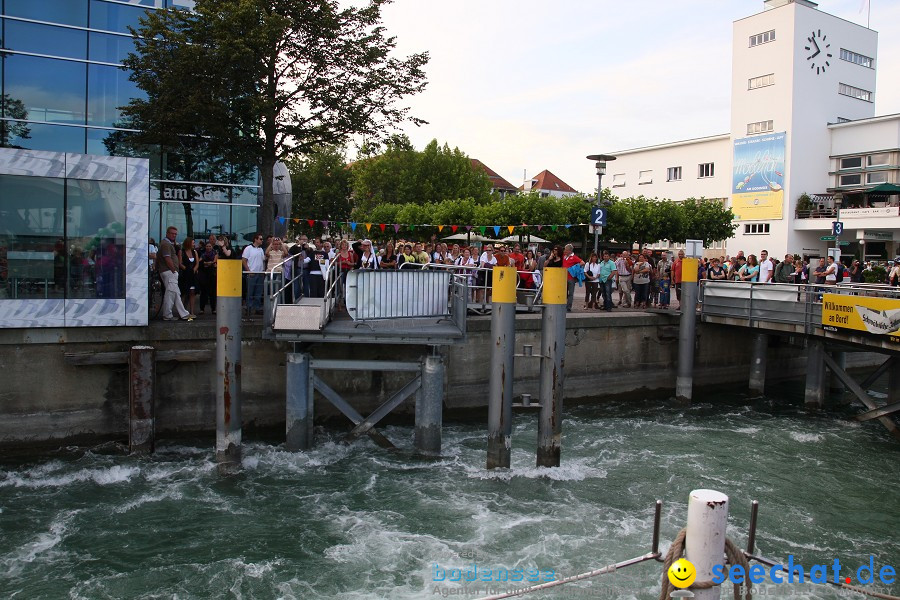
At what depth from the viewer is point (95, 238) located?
1066cm

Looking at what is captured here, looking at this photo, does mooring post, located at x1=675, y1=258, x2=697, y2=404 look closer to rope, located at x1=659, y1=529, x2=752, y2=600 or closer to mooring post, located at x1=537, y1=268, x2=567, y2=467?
Answer: mooring post, located at x1=537, y1=268, x2=567, y2=467

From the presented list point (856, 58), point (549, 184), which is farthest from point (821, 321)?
point (549, 184)

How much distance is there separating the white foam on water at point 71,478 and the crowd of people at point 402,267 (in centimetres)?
290

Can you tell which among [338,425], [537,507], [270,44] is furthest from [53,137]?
[537,507]

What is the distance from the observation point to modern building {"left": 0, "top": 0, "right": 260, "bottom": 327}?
10.3 meters

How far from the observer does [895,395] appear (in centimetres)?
1413

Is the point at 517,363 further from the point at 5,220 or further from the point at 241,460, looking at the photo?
the point at 5,220

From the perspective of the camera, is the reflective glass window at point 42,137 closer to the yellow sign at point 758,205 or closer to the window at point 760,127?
the yellow sign at point 758,205

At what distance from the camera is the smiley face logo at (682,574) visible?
142 inches

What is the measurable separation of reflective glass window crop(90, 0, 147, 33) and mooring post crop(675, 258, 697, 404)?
49.8 feet

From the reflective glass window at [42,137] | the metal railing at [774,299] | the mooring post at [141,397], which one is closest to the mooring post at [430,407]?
the mooring post at [141,397]

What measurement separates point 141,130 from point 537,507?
15341 millimetres

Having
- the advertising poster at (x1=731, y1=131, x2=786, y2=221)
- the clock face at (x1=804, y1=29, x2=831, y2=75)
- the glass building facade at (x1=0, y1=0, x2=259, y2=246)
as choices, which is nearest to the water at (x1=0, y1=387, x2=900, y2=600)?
the glass building facade at (x1=0, y1=0, x2=259, y2=246)

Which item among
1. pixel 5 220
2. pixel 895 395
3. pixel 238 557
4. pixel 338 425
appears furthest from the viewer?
pixel 895 395
